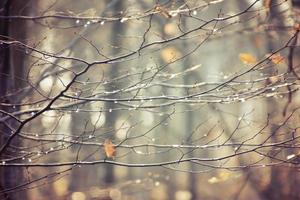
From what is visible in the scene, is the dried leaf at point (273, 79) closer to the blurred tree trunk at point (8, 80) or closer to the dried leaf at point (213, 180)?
the blurred tree trunk at point (8, 80)

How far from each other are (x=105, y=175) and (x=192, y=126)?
260 cm

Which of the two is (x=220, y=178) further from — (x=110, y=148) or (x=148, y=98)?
(x=148, y=98)

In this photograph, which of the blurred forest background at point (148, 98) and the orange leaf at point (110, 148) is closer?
the blurred forest background at point (148, 98)

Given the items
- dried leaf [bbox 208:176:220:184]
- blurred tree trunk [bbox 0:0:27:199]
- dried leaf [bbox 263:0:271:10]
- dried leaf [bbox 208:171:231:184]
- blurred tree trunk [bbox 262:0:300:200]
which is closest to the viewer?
dried leaf [bbox 263:0:271:10]

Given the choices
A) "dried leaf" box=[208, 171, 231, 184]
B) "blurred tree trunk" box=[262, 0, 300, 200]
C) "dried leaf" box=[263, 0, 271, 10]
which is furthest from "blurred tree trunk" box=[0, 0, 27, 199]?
"dried leaf" box=[208, 171, 231, 184]

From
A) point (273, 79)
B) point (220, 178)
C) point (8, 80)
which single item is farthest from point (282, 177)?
point (8, 80)

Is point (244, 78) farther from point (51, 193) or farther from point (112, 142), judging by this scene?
point (51, 193)

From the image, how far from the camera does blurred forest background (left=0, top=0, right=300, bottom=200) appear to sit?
14.8ft

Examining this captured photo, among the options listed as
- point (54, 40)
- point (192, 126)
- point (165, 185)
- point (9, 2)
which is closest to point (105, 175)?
point (165, 185)

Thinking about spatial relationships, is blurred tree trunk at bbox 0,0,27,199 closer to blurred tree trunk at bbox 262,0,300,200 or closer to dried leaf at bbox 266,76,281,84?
dried leaf at bbox 266,76,281,84

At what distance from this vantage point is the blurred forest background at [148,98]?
14.8 feet

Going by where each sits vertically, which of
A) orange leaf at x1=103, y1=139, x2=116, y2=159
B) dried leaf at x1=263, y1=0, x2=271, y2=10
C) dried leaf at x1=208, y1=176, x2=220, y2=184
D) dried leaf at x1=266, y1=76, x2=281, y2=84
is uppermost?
dried leaf at x1=263, y1=0, x2=271, y2=10

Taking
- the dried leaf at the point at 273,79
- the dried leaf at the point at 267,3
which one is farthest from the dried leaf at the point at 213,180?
the dried leaf at the point at 267,3

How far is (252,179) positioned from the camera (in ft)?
33.6
